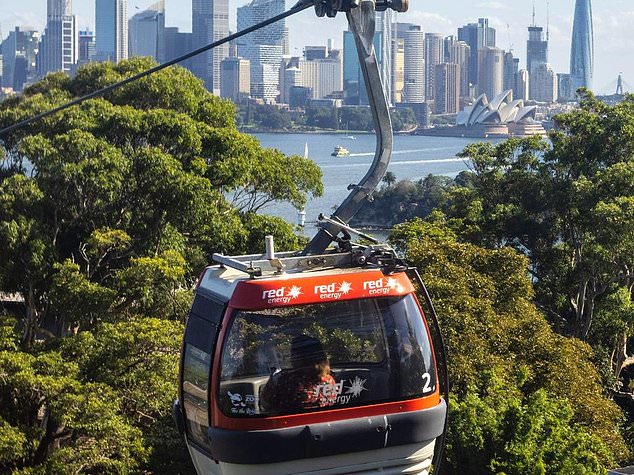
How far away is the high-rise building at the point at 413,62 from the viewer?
162250mm

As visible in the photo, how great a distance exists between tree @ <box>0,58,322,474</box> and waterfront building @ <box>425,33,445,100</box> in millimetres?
141123

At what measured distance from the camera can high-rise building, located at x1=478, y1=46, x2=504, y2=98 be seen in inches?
6973

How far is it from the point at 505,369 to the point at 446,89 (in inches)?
6121

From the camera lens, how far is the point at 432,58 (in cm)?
17888

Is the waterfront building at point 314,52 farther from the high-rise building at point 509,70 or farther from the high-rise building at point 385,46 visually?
the high-rise building at point 385,46

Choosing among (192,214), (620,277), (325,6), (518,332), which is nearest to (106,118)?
(192,214)

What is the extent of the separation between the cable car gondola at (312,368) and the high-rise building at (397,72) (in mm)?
143460

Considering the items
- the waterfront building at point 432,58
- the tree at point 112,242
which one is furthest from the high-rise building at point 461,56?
the tree at point 112,242

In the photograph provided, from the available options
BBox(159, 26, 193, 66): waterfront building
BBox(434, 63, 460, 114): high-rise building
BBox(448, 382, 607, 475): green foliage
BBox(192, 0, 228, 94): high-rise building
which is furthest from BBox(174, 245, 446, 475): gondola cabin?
BBox(159, 26, 193, 66): waterfront building

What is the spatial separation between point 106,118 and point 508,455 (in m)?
11.3

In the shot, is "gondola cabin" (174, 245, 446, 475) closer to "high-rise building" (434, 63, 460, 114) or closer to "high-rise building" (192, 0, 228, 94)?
"high-rise building" (434, 63, 460, 114)

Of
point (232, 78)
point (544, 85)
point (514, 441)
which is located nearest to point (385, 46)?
point (232, 78)

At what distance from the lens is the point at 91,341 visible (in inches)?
639

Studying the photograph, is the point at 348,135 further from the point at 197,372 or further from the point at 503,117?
the point at 197,372
